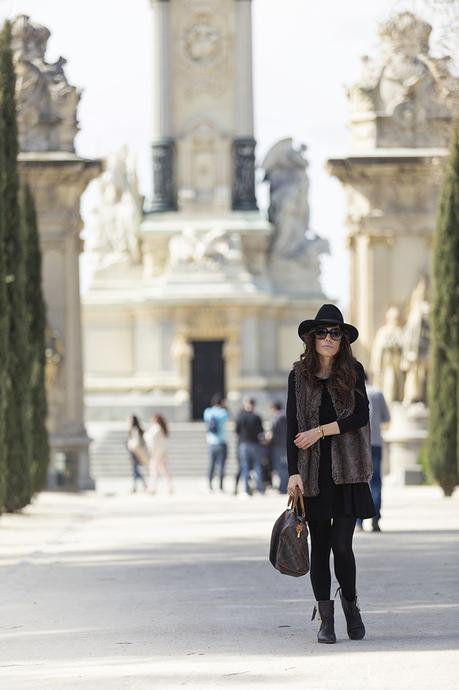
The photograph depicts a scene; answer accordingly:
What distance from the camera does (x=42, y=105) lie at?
37.5 metres

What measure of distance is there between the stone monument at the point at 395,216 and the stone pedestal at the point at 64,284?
5.05m

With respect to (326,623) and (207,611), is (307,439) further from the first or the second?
(207,611)

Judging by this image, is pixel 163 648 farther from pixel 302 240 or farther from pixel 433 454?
pixel 302 240

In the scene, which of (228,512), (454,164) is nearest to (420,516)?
(228,512)

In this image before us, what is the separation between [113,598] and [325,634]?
321cm

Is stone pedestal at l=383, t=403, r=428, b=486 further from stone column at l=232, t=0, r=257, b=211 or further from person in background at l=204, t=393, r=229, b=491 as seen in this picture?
stone column at l=232, t=0, r=257, b=211

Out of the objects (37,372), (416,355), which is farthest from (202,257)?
(37,372)

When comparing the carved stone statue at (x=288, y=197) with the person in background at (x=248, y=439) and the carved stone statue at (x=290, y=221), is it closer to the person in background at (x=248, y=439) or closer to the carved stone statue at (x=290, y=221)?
the carved stone statue at (x=290, y=221)

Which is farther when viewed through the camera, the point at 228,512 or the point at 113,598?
the point at 228,512

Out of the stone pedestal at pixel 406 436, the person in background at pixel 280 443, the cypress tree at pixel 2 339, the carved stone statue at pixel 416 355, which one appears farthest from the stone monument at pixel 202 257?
the cypress tree at pixel 2 339

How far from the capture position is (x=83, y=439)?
37.5 meters

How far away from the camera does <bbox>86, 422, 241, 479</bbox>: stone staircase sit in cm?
4691

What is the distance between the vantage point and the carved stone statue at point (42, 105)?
123 feet

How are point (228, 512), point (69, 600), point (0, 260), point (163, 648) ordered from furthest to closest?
point (228, 512), point (0, 260), point (69, 600), point (163, 648)
